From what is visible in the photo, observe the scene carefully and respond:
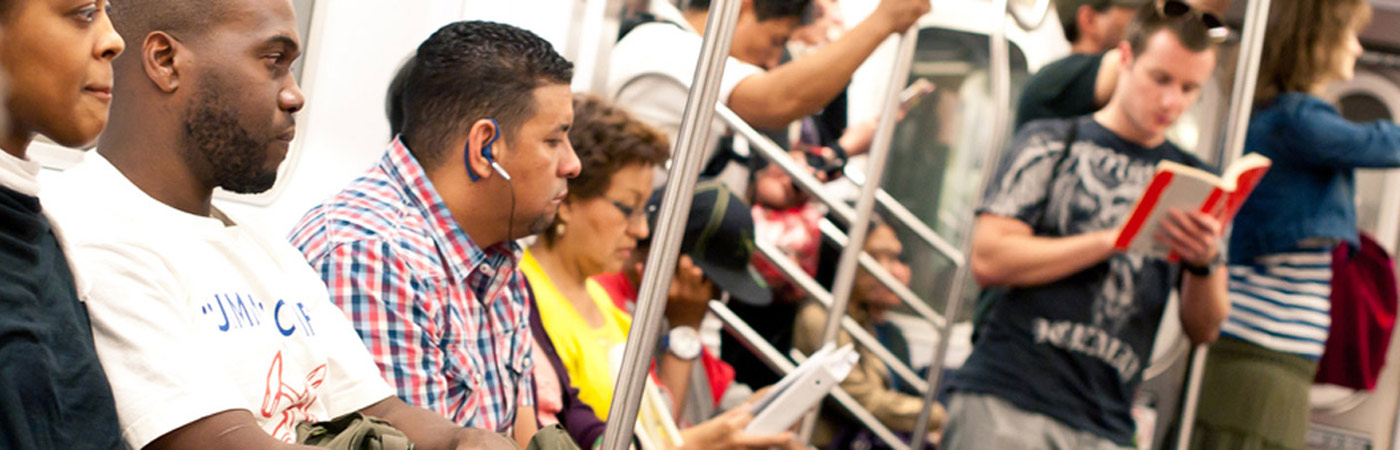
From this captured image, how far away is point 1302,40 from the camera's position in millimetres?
2684

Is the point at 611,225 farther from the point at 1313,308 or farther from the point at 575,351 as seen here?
the point at 1313,308

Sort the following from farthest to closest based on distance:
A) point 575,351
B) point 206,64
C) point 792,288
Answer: point 792,288
point 575,351
point 206,64

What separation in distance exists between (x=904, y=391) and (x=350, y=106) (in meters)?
1.78

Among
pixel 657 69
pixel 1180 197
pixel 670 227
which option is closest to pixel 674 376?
pixel 657 69

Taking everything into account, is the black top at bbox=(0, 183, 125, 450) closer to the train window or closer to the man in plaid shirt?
the man in plaid shirt

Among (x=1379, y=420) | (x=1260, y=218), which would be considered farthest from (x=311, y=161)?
(x=1379, y=420)

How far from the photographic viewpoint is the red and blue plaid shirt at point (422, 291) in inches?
45.1

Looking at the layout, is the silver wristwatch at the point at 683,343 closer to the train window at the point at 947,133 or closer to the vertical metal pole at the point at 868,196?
the vertical metal pole at the point at 868,196

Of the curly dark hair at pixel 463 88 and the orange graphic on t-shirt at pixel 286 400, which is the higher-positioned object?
the curly dark hair at pixel 463 88

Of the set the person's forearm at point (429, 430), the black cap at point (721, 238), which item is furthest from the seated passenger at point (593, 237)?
the person's forearm at point (429, 430)

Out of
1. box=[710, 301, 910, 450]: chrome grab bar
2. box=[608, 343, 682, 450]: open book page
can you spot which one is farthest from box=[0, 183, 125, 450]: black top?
box=[710, 301, 910, 450]: chrome grab bar

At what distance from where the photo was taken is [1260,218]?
2.65 m

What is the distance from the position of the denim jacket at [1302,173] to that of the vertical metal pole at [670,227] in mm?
1786

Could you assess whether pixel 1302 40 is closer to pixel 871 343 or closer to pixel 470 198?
pixel 871 343
